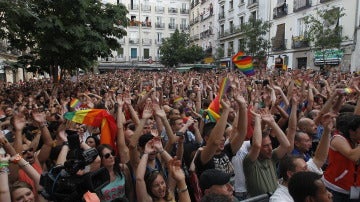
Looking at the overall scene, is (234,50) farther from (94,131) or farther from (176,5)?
(94,131)

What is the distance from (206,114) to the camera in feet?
18.8

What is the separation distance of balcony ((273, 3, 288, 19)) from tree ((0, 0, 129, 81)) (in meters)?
16.4

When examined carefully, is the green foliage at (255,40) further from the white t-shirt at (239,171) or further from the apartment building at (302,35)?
the white t-shirt at (239,171)

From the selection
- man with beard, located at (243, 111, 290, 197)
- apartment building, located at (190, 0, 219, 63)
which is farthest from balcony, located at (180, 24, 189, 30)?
man with beard, located at (243, 111, 290, 197)

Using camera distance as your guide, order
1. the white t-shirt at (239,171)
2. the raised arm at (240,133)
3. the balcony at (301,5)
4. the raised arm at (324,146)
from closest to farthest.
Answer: the raised arm at (324,146) < the white t-shirt at (239,171) < the raised arm at (240,133) < the balcony at (301,5)

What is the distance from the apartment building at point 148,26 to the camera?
53.4 metres

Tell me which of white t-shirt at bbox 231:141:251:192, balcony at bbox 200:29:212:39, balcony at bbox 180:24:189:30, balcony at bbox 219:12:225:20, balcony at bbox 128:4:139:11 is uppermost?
balcony at bbox 128:4:139:11

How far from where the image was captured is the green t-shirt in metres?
3.58

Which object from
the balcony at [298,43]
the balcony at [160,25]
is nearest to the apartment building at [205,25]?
the balcony at [160,25]

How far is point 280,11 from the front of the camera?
2759cm

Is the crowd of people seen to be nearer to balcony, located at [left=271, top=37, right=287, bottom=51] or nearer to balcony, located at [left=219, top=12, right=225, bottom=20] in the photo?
balcony, located at [left=271, top=37, right=287, bottom=51]

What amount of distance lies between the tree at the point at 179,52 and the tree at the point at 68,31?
1024 inches

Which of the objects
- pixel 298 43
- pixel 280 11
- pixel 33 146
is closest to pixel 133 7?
pixel 280 11

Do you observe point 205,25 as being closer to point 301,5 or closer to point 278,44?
point 278,44
